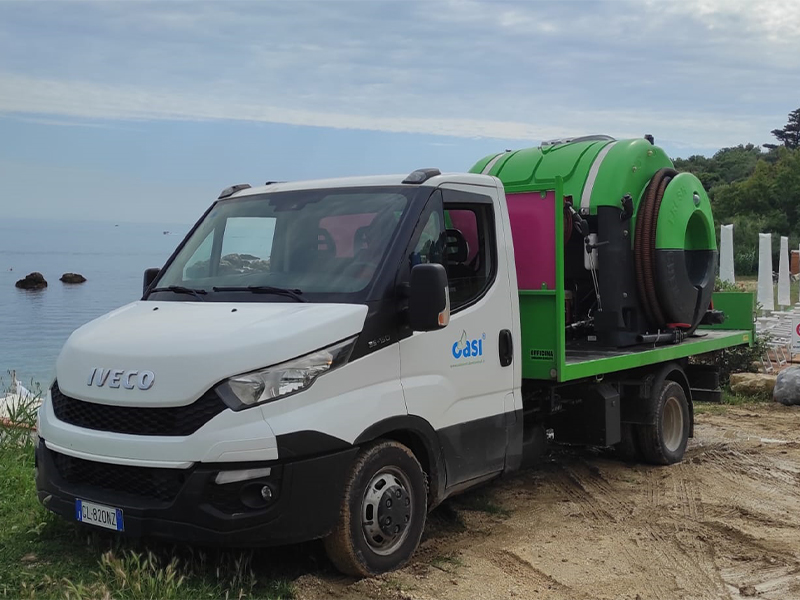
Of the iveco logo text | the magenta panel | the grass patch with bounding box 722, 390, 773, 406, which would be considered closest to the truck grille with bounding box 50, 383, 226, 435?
the iveco logo text

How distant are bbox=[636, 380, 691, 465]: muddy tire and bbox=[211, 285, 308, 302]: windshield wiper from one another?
4225 mm

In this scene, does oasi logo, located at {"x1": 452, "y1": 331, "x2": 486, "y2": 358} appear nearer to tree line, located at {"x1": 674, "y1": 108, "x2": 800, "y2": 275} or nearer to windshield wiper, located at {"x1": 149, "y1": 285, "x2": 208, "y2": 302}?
windshield wiper, located at {"x1": 149, "y1": 285, "x2": 208, "y2": 302}

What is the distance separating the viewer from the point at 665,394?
812 cm

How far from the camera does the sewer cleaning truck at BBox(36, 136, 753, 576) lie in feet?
14.4

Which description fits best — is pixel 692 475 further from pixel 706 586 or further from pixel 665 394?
pixel 706 586

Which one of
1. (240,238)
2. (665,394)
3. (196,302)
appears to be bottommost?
(665,394)

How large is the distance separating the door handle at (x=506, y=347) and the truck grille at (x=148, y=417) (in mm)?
2176

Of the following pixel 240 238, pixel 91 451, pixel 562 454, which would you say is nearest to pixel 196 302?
pixel 240 238

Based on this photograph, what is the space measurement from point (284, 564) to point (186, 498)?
95 centimetres

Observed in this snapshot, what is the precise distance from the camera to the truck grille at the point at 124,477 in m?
4.40

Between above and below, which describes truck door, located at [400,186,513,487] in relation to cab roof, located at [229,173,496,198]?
below

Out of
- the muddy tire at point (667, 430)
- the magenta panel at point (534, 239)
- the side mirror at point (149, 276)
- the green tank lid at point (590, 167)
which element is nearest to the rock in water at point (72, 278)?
the green tank lid at point (590, 167)

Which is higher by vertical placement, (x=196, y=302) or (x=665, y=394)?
(x=196, y=302)

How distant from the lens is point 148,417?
4.45 meters
